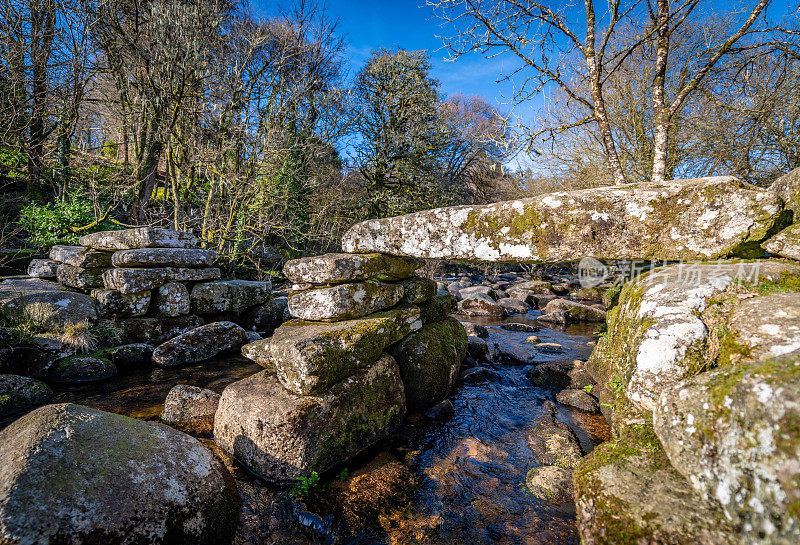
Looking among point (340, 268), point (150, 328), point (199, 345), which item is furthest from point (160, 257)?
point (340, 268)

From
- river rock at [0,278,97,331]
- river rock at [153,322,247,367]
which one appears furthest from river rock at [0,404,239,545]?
river rock at [0,278,97,331]

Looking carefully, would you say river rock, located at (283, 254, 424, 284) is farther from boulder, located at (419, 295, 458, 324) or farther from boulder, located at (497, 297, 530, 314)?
boulder, located at (497, 297, 530, 314)

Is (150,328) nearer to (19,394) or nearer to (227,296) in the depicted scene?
(227,296)

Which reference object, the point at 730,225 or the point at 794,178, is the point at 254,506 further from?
the point at 794,178

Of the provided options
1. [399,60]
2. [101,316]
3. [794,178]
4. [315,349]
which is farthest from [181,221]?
[794,178]

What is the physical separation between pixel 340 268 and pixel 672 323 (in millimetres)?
3254

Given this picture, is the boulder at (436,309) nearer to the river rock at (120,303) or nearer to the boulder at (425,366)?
the boulder at (425,366)

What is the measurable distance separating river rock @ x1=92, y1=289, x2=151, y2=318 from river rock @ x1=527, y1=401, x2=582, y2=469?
25.8 feet

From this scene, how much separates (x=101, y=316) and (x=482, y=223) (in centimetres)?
776

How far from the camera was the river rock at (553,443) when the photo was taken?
3.34 metres

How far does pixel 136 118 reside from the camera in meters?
9.86

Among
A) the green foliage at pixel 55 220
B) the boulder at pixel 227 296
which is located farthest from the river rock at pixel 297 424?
the green foliage at pixel 55 220

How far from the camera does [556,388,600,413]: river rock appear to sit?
14.4 feet

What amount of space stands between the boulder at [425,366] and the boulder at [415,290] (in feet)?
1.53
